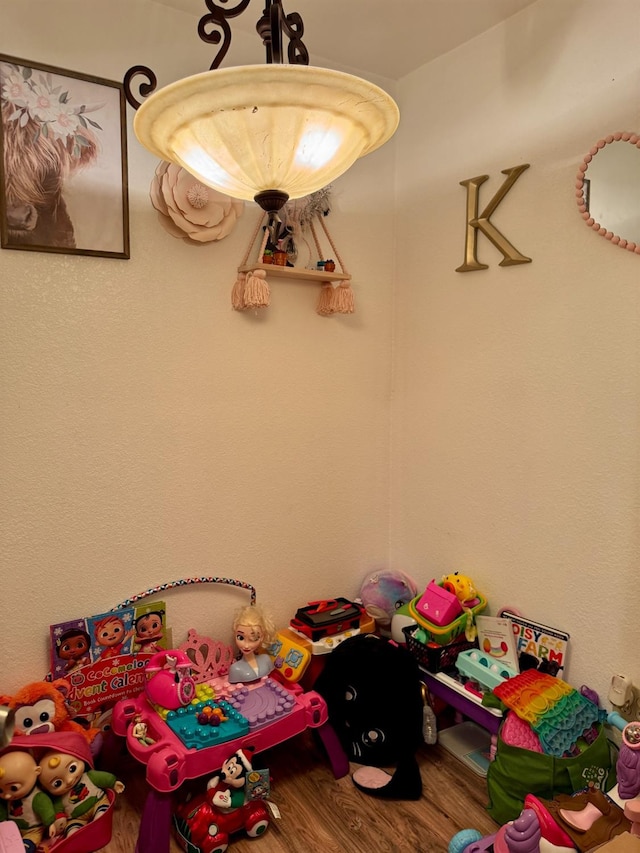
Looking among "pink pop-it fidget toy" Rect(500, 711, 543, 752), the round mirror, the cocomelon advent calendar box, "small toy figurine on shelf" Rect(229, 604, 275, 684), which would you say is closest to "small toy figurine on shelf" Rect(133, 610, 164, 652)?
the cocomelon advent calendar box

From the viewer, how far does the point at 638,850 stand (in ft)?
4.23

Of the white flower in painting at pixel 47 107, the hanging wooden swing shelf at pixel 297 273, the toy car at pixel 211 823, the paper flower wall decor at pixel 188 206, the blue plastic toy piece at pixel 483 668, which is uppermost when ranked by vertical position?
the white flower in painting at pixel 47 107

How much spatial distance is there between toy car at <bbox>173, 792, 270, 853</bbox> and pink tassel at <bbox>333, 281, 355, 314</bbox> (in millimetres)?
1614

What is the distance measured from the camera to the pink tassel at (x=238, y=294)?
212 centimetres

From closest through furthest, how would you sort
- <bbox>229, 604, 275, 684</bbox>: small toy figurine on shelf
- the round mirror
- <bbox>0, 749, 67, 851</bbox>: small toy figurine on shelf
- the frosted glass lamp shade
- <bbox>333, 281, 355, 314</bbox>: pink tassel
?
the frosted glass lamp shade
<bbox>0, 749, 67, 851</bbox>: small toy figurine on shelf
the round mirror
<bbox>229, 604, 275, 684</bbox>: small toy figurine on shelf
<bbox>333, 281, 355, 314</bbox>: pink tassel

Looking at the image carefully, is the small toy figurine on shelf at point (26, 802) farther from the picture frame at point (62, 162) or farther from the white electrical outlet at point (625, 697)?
the white electrical outlet at point (625, 697)

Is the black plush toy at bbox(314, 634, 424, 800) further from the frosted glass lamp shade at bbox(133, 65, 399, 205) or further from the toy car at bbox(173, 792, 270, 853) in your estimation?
the frosted glass lamp shade at bbox(133, 65, 399, 205)

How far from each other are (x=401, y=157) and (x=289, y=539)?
1575mm

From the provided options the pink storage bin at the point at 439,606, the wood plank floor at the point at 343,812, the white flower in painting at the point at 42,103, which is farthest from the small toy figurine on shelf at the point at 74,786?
the white flower in painting at the point at 42,103

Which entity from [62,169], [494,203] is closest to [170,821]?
[62,169]

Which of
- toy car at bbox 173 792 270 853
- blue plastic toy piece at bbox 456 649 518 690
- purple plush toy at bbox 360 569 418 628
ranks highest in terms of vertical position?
purple plush toy at bbox 360 569 418 628

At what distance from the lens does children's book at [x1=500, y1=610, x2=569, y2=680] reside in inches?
76.5

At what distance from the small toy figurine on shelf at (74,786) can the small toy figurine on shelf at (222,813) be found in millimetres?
215

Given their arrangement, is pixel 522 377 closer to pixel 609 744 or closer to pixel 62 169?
pixel 609 744
